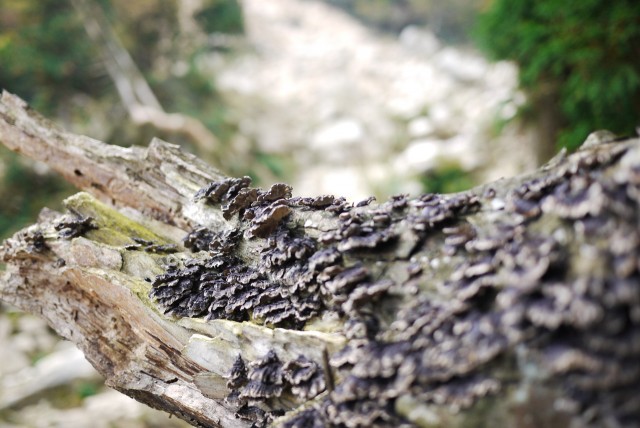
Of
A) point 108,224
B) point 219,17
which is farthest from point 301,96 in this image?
point 108,224

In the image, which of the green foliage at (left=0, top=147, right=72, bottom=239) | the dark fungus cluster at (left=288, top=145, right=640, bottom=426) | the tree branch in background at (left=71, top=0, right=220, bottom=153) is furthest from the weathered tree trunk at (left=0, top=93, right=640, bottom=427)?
the tree branch in background at (left=71, top=0, right=220, bottom=153)

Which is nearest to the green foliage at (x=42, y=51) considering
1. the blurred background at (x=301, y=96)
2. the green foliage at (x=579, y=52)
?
the blurred background at (x=301, y=96)

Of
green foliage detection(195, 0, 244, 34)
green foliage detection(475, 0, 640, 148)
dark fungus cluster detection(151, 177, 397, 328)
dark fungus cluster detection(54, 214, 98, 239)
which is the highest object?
green foliage detection(195, 0, 244, 34)

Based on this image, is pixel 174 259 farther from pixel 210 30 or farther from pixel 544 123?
pixel 210 30

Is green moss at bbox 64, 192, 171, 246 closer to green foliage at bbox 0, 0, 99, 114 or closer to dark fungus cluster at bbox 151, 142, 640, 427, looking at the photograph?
dark fungus cluster at bbox 151, 142, 640, 427

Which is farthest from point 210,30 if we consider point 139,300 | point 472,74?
point 139,300

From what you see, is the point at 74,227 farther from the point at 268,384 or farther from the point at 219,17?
the point at 219,17
